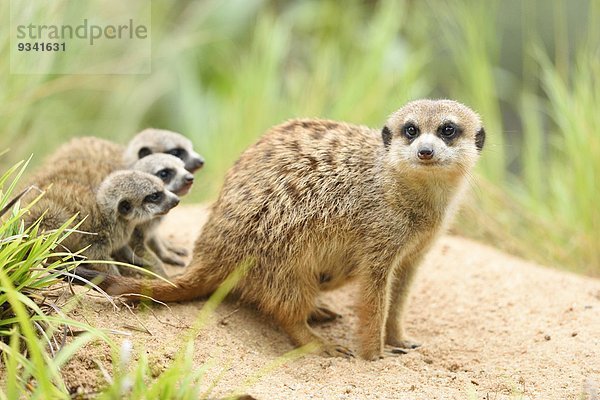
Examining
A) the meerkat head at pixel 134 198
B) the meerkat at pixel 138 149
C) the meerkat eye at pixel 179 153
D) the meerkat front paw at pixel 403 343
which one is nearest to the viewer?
the meerkat head at pixel 134 198

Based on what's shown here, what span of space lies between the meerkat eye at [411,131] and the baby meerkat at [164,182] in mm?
1101

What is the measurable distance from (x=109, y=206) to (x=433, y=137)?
1479mm

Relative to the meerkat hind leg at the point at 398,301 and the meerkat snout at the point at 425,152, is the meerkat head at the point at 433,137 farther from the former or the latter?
the meerkat hind leg at the point at 398,301

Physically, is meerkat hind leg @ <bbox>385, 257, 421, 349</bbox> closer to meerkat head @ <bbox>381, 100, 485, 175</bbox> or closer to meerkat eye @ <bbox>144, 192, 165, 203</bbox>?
meerkat head @ <bbox>381, 100, 485, 175</bbox>

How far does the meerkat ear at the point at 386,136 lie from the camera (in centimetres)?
350

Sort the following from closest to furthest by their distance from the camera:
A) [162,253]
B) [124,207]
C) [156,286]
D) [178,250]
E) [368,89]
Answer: [156,286] < [124,207] < [162,253] < [178,250] < [368,89]

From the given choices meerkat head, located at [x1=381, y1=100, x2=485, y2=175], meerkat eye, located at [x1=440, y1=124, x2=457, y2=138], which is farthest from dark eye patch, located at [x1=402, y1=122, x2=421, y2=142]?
meerkat eye, located at [x1=440, y1=124, x2=457, y2=138]

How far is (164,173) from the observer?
12.5 ft

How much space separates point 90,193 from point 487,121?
→ 340cm

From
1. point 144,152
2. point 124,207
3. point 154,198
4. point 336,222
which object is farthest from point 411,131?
point 144,152

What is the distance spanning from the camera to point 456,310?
3.95 meters

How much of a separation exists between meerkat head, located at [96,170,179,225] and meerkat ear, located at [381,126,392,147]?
0.99 metres

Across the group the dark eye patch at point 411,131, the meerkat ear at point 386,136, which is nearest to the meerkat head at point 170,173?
the meerkat ear at point 386,136

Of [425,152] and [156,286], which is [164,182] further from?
[425,152]
